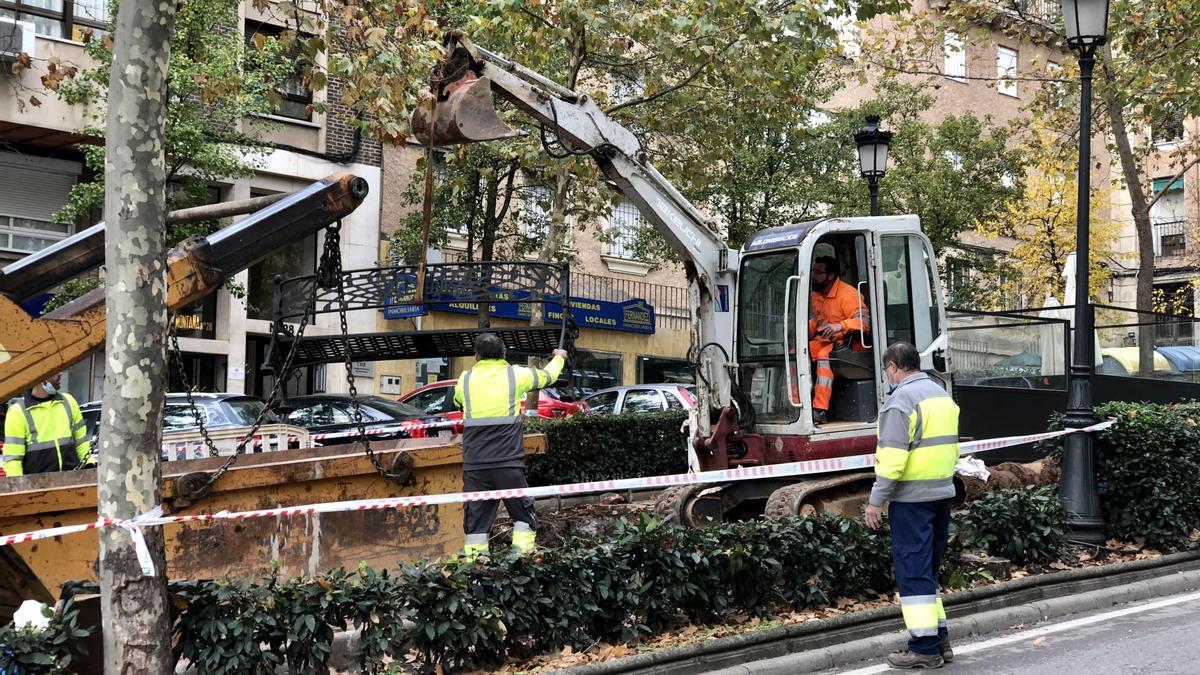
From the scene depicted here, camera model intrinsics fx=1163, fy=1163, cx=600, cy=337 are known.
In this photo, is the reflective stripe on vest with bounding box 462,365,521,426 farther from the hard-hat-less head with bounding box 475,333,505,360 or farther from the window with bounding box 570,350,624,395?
the window with bounding box 570,350,624,395

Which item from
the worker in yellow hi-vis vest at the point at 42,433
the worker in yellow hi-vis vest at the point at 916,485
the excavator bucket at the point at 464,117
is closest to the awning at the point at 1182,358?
the worker in yellow hi-vis vest at the point at 916,485

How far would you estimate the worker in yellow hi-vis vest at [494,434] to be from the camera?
854 cm

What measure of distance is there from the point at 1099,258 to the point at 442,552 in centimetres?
2744

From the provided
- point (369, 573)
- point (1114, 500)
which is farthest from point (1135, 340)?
point (369, 573)

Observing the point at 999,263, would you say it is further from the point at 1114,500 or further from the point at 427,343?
the point at 427,343

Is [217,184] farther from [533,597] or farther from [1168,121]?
[533,597]

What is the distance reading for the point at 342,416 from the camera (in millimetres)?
16000

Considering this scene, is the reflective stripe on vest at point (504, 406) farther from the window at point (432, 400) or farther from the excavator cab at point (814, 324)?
the window at point (432, 400)

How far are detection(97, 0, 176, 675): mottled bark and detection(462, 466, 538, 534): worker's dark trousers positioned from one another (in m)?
3.26

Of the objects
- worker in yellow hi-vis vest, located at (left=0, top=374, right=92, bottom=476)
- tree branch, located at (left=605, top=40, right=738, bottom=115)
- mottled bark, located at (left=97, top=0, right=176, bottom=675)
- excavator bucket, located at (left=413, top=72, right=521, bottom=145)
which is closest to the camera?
mottled bark, located at (left=97, top=0, right=176, bottom=675)

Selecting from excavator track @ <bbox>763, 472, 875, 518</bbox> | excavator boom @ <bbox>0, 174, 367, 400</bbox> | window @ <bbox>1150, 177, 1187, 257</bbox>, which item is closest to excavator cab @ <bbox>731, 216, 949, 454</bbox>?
excavator track @ <bbox>763, 472, 875, 518</bbox>

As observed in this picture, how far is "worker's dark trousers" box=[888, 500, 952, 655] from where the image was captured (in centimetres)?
651

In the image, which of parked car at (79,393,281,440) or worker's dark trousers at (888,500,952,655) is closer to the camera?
worker's dark trousers at (888,500,952,655)

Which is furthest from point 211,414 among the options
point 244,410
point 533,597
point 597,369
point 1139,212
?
point 597,369
